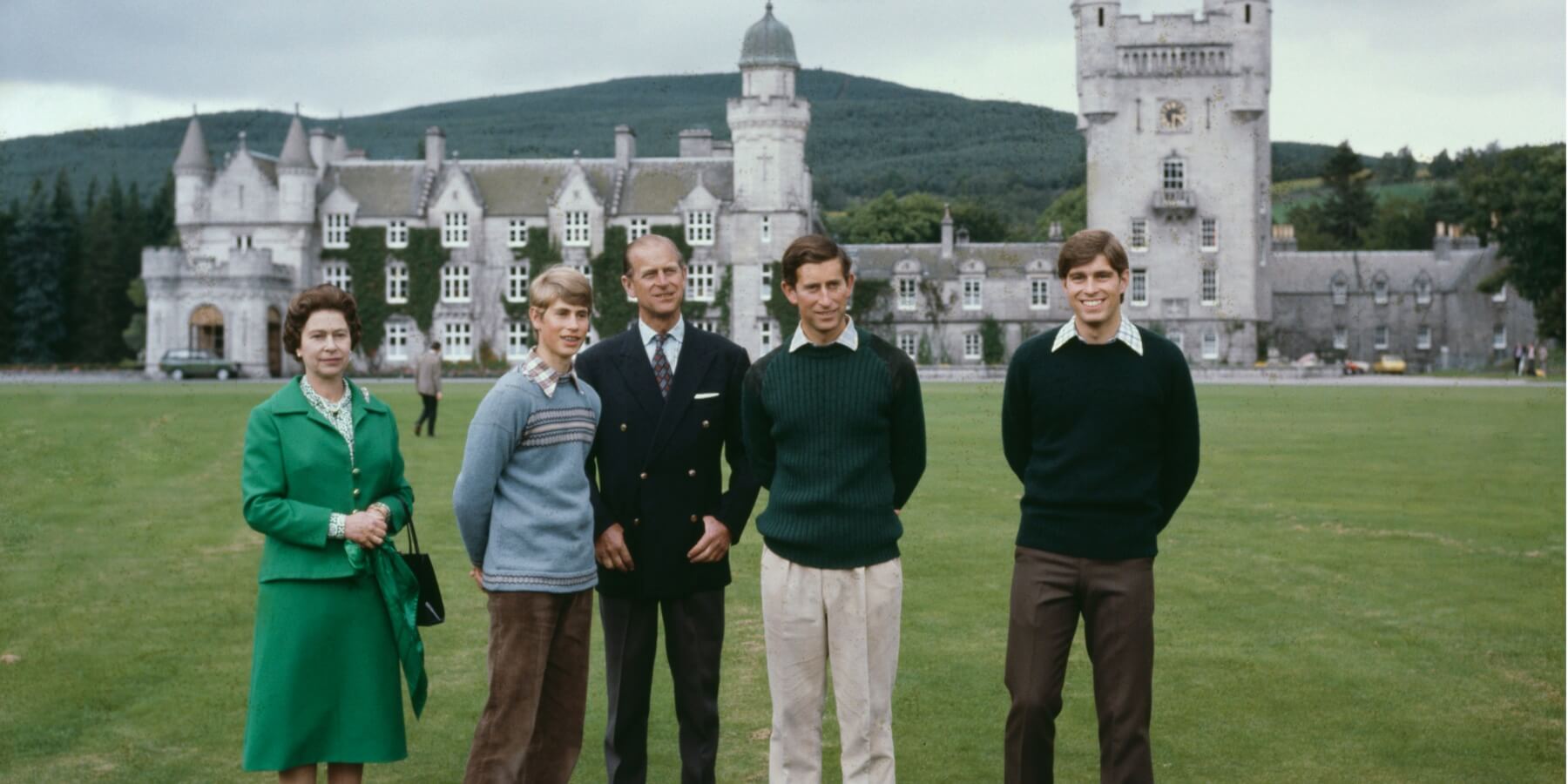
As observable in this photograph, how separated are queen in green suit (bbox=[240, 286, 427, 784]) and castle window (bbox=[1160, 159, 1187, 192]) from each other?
219 feet

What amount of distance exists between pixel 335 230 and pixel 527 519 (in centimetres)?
6645

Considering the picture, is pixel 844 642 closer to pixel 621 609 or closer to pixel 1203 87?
pixel 621 609

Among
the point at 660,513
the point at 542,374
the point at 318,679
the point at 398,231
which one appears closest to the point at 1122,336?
the point at 660,513

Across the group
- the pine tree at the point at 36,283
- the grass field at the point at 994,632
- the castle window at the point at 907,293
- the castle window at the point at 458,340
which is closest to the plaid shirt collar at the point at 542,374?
the grass field at the point at 994,632

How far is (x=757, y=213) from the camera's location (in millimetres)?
66938

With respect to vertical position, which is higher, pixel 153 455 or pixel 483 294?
pixel 483 294

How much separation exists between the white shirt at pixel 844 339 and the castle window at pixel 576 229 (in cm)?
6301

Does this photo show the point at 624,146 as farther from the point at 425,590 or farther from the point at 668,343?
the point at 425,590

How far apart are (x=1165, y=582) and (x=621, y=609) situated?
6.59m

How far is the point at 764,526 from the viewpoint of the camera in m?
5.90

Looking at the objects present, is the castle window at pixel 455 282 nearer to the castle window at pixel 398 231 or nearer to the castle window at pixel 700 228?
the castle window at pixel 398 231

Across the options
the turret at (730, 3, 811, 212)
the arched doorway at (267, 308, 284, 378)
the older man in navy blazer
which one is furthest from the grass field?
the turret at (730, 3, 811, 212)

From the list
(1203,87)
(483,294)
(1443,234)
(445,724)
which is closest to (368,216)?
(483,294)

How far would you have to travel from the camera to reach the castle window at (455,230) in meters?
69.2
